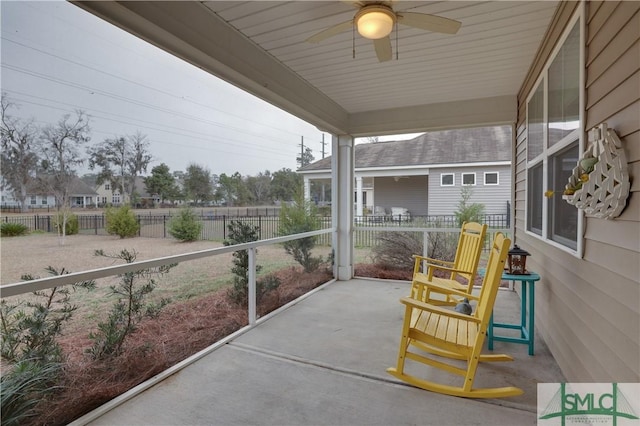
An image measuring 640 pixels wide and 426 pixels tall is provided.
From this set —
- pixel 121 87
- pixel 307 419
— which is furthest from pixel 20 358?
pixel 121 87

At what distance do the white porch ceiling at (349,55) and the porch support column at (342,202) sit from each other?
499mm

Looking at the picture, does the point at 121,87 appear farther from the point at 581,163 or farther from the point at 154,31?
the point at 581,163

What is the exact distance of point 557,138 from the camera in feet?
8.50

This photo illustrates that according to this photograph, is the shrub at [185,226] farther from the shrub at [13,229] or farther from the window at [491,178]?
the window at [491,178]

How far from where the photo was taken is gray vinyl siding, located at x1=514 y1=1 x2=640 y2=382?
143 cm

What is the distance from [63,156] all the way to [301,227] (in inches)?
118

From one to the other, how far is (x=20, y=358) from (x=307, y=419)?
5.11 ft

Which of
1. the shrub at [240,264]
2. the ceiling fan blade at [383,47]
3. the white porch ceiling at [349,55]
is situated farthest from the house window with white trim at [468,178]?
the shrub at [240,264]

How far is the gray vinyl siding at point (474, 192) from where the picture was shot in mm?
5145

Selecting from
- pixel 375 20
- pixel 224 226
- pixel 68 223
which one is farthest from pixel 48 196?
pixel 375 20

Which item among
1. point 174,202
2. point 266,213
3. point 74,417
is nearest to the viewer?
point 74,417

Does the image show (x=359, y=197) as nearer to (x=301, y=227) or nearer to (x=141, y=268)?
(x=301, y=227)

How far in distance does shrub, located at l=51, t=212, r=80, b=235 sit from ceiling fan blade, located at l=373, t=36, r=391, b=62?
2.26m

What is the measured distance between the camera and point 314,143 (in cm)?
499
